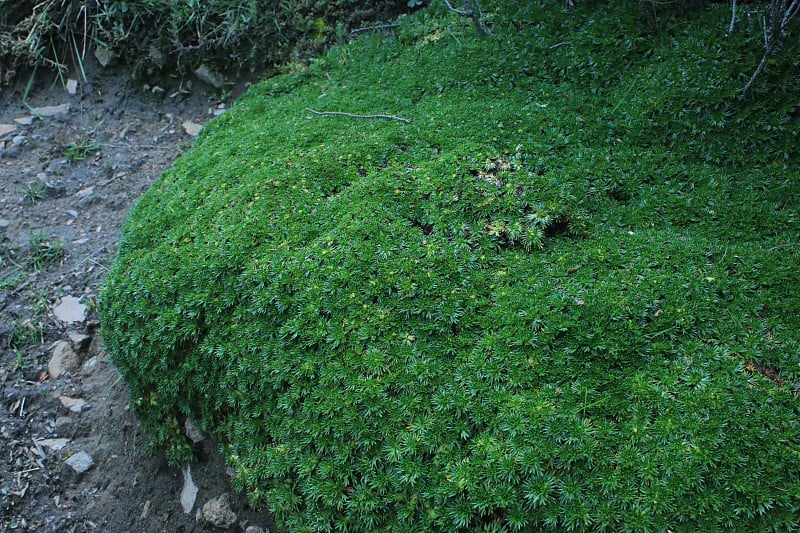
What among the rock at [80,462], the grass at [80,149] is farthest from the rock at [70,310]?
the grass at [80,149]

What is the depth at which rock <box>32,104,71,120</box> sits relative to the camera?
7902mm

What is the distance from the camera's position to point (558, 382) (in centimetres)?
296

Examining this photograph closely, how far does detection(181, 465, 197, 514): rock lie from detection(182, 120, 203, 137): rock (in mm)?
4854

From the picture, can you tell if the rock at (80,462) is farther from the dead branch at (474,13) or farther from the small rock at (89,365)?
the dead branch at (474,13)

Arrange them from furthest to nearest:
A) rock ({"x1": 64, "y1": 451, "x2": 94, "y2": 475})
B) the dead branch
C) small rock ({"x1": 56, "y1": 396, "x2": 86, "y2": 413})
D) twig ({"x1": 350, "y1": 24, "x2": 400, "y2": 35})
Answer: twig ({"x1": 350, "y1": 24, "x2": 400, "y2": 35}) < the dead branch < small rock ({"x1": 56, "y1": 396, "x2": 86, "y2": 413}) < rock ({"x1": 64, "y1": 451, "x2": 94, "y2": 475})

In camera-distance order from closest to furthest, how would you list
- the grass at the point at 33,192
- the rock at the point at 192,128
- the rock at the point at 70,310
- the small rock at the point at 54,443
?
the small rock at the point at 54,443, the rock at the point at 70,310, the grass at the point at 33,192, the rock at the point at 192,128

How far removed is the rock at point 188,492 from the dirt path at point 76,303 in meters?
0.04

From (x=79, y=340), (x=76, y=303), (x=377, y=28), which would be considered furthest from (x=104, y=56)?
(x=79, y=340)

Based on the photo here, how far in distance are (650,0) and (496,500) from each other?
15.0 feet

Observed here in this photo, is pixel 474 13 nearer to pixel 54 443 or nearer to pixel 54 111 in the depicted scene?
pixel 54 443

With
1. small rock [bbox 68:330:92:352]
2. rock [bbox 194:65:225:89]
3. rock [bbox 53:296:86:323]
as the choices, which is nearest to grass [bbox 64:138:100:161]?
rock [bbox 194:65:225:89]

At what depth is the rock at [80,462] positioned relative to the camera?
14.2 feet

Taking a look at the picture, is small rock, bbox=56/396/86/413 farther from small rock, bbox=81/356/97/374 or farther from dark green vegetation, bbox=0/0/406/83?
dark green vegetation, bbox=0/0/406/83

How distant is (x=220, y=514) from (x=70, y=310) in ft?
10.2
